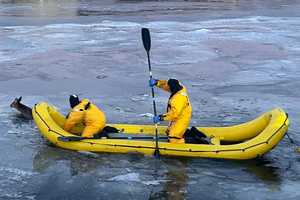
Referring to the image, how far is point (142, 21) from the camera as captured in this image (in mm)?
29734

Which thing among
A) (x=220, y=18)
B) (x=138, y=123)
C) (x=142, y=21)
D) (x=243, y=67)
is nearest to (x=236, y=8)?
(x=220, y=18)

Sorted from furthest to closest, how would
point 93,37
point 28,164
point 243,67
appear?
point 93,37 < point 243,67 < point 28,164

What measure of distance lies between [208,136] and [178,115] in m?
0.93

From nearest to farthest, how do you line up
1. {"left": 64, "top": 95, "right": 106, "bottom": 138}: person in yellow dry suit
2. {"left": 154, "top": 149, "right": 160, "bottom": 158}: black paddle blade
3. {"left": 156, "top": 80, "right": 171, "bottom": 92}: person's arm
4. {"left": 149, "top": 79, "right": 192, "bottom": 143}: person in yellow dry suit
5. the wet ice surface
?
the wet ice surface, {"left": 154, "top": 149, "right": 160, "bottom": 158}: black paddle blade, {"left": 149, "top": 79, "right": 192, "bottom": 143}: person in yellow dry suit, {"left": 64, "top": 95, "right": 106, "bottom": 138}: person in yellow dry suit, {"left": 156, "top": 80, "right": 171, "bottom": 92}: person's arm

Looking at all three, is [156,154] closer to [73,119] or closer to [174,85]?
[174,85]

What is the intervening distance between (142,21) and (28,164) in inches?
832

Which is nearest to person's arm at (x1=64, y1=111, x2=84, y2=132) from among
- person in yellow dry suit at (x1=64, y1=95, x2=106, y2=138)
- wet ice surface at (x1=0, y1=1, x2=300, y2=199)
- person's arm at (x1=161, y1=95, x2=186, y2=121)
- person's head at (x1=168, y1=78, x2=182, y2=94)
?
person in yellow dry suit at (x1=64, y1=95, x2=106, y2=138)

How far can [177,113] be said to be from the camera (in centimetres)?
956

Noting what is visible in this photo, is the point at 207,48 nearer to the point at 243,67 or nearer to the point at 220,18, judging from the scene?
the point at 243,67

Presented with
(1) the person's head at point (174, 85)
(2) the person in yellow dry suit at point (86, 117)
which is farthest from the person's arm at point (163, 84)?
(2) the person in yellow dry suit at point (86, 117)

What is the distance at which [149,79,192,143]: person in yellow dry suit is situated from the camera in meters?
9.55

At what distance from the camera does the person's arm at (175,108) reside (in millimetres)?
9547

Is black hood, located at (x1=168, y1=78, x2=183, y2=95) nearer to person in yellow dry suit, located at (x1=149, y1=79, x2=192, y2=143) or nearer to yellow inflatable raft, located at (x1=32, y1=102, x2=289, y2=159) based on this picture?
person in yellow dry suit, located at (x1=149, y1=79, x2=192, y2=143)

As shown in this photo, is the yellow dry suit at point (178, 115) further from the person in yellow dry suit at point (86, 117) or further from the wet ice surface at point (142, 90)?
the person in yellow dry suit at point (86, 117)
